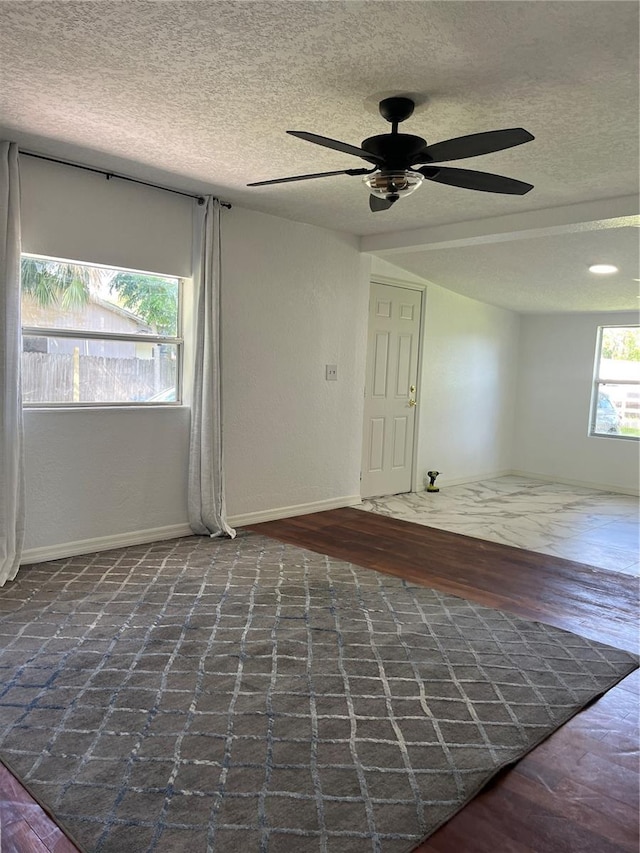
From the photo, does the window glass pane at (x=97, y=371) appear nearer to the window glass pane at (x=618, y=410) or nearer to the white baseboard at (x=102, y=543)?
the white baseboard at (x=102, y=543)

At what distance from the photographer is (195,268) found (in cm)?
429

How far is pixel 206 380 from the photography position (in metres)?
4.27

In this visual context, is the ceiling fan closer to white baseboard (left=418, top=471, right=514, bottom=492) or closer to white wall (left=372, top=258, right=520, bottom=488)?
white wall (left=372, top=258, right=520, bottom=488)

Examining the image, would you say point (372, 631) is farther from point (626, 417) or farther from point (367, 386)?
point (626, 417)

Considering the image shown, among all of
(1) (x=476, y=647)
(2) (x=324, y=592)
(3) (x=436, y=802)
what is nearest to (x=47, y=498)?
(2) (x=324, y=592)

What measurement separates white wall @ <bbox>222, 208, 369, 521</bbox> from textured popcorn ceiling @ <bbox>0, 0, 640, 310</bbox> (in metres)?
0.91

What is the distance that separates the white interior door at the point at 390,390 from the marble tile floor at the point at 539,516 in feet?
0.88

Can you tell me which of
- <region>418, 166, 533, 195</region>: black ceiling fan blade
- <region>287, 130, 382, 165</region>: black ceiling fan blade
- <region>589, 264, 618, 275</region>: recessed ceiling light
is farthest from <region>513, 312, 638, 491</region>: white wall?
<region>287, 130, 382, 165</region>: black ceiling fan blade

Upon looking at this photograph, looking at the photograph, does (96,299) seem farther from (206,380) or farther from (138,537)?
(138,537)

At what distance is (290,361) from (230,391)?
0.66m

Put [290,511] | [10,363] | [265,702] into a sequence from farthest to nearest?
[290,511] → [10,363] → [265,702]

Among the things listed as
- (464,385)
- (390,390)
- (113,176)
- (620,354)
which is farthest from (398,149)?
(620,354)

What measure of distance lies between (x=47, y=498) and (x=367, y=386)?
3.18 meters

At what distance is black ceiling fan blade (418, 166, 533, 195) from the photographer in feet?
8.51
